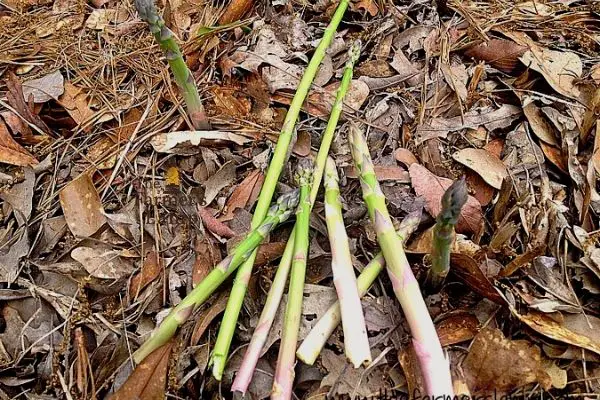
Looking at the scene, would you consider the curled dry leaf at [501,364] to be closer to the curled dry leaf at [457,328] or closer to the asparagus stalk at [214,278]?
the curled dry leaf at [457,328]

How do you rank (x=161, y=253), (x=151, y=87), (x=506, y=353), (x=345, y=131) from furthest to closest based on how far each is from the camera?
1. (x=151, y=87)
2. (x=345, y=131)
3. (x=161, y=253)
4. (x=506, y=353)

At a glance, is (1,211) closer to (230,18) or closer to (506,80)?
(230,18)

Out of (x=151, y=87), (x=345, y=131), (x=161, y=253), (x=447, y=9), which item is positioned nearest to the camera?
(x=161, y=253)

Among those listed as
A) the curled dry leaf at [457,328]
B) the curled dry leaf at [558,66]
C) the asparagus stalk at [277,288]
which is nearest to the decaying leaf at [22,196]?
the asparagus stalk at [277,288]

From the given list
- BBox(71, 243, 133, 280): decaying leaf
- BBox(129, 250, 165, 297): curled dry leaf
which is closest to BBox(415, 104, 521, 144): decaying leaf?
BBox(129, 250, 165, 297): curled dry leaf

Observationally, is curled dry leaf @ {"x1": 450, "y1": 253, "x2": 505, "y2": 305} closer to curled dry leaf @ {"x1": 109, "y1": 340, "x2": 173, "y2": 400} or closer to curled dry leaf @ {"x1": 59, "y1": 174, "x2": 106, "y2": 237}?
curled dry leaf @ {"x1": 109, "y1": 340, "x2": 173, "y2": 400}

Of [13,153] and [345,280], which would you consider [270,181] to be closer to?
[345,280]

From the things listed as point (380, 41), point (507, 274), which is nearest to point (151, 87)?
point (380, 41)
